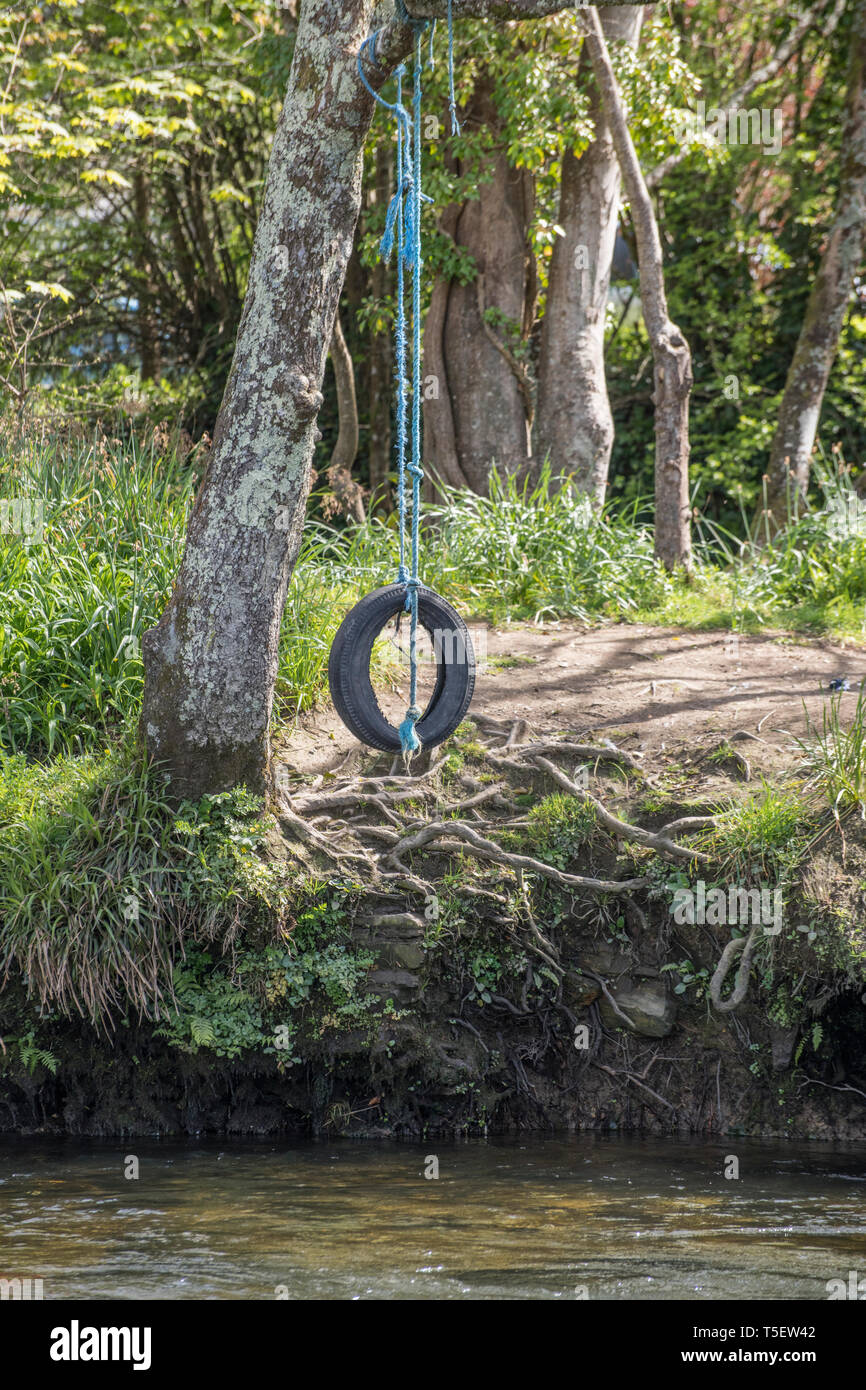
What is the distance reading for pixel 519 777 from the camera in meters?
6.34

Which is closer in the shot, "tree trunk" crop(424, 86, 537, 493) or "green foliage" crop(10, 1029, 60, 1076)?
"green foliage" crop(10, 1029, 60, 1076)

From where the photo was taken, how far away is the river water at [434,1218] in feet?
12.9

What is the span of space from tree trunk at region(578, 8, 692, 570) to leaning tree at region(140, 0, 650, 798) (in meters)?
3.25

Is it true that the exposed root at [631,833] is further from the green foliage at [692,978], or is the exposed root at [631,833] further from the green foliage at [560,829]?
the green foliage at [692,978]

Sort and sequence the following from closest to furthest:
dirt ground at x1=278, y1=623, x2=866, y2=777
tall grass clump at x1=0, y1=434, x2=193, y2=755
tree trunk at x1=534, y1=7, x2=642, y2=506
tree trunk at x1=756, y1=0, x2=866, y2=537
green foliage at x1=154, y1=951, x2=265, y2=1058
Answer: green foliage at x1=154, y1=951, x2=265, y2=1058
tall grass clump at x1=0, y1=434, x2=193, y2=755
dirt ground at x1=278, y1=623, x2=866, y2=777
tree trunk at x1=534, y1=7, x2=642, y2=506
tree trunk at x1=756, y1=0, x2=866, y2=537

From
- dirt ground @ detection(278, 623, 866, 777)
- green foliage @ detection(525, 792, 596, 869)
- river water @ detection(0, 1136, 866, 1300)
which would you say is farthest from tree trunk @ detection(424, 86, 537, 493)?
river water @ detection(0, 1136, 866, 1300)

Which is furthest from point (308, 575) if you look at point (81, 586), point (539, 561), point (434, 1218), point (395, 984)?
point (434, 1218)

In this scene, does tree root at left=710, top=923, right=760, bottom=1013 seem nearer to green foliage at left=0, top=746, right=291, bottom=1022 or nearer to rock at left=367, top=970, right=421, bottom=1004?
rock at left=367, top=970, right=421, bottom=1004

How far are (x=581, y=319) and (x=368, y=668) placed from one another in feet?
18.1

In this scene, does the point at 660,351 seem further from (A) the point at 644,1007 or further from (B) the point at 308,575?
(A) the point at 644,1007

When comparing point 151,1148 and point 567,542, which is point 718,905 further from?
point 567,542

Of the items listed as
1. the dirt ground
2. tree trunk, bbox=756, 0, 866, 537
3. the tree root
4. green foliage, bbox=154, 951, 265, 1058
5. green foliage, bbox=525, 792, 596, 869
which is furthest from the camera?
tree trunk, bbox=756, 0, 866, 537

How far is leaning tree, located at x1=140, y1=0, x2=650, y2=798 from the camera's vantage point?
5.25 m
